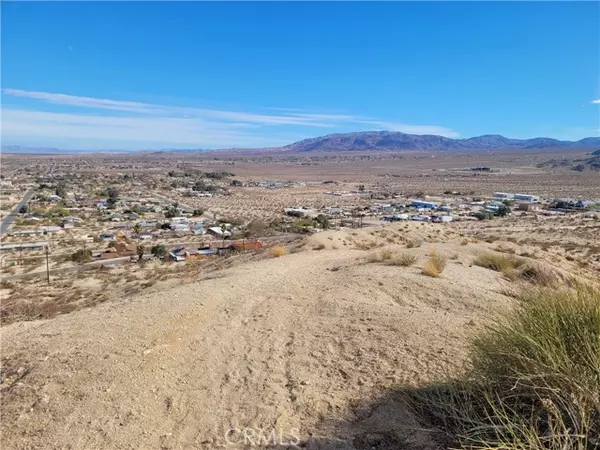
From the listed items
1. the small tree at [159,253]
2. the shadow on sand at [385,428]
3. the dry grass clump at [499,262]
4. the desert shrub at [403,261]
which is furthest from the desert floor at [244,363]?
the small tree at [159,253]

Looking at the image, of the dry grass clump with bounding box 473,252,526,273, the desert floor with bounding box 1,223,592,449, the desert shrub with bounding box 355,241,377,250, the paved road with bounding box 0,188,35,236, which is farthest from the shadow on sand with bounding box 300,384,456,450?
the paved road with bounding box 0,188,35,236

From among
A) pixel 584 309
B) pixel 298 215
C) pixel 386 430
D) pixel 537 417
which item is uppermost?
pixel 584 309

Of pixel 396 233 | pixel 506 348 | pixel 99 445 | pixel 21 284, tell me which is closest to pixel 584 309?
pixel 506 348

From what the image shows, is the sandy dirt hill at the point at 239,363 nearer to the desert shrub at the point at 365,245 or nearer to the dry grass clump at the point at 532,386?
the dry grass clump at the point at 532,386

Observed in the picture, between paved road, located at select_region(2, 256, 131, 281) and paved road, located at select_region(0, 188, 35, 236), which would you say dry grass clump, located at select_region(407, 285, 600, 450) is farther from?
paved road, located at select_region(0, 188, 35, 236)

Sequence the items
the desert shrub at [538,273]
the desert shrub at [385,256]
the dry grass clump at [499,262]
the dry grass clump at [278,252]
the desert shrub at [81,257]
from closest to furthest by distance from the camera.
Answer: the desert shrub at [538,273], the desert shrub at [385,256], the dry grass clump at [499,262], the dry grass clump at [278,252], the desert shrub at [81,257]

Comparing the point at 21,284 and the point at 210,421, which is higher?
the point at 210,421

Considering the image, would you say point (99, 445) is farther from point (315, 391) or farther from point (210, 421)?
point (315, 391)
